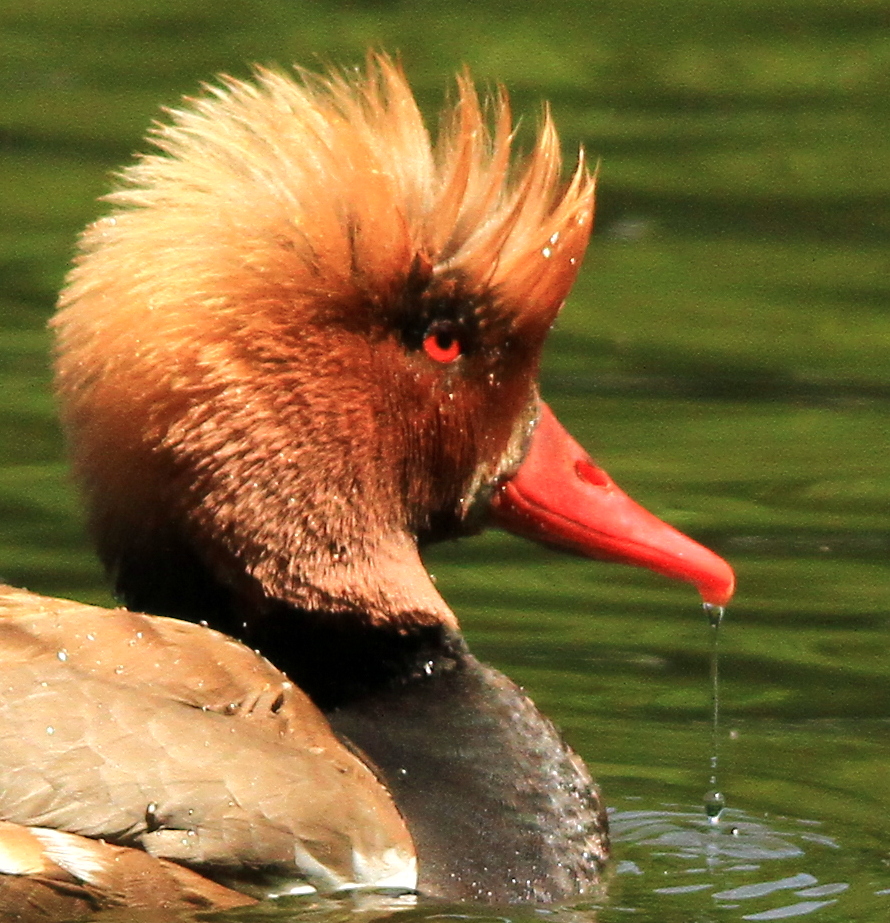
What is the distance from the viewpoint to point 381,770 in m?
6.52

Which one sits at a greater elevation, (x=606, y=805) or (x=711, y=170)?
(x=711, y=170)

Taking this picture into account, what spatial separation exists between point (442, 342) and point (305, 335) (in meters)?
0.43

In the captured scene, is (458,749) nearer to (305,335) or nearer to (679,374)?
(305,335)

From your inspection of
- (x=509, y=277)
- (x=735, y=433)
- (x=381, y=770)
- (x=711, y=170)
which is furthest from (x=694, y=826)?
(x=711, y=170)

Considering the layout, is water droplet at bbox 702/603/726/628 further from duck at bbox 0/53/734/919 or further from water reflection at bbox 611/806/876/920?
water reflection at bbox 611/806/876/920

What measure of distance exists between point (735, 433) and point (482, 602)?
185 centimetres

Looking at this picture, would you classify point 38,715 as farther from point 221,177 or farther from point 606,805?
point 606,805

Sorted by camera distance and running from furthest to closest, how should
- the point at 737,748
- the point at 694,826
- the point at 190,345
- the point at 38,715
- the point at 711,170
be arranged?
the point at 711,170, the point at 737,748, the point at 694,826, the point at 190,345, the point at 38,715

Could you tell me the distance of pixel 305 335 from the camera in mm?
6492

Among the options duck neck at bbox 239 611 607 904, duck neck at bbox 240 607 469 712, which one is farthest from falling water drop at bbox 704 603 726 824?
duck neck at bbox 240 607 469 712

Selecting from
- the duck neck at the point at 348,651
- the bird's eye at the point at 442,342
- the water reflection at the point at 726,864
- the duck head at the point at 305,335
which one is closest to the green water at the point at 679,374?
the water reflection at the point at 726,864

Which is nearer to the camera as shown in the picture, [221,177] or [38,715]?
[38,715]

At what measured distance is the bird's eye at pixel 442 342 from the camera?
22.1 feet

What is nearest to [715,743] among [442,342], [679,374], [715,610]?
[715,610]
